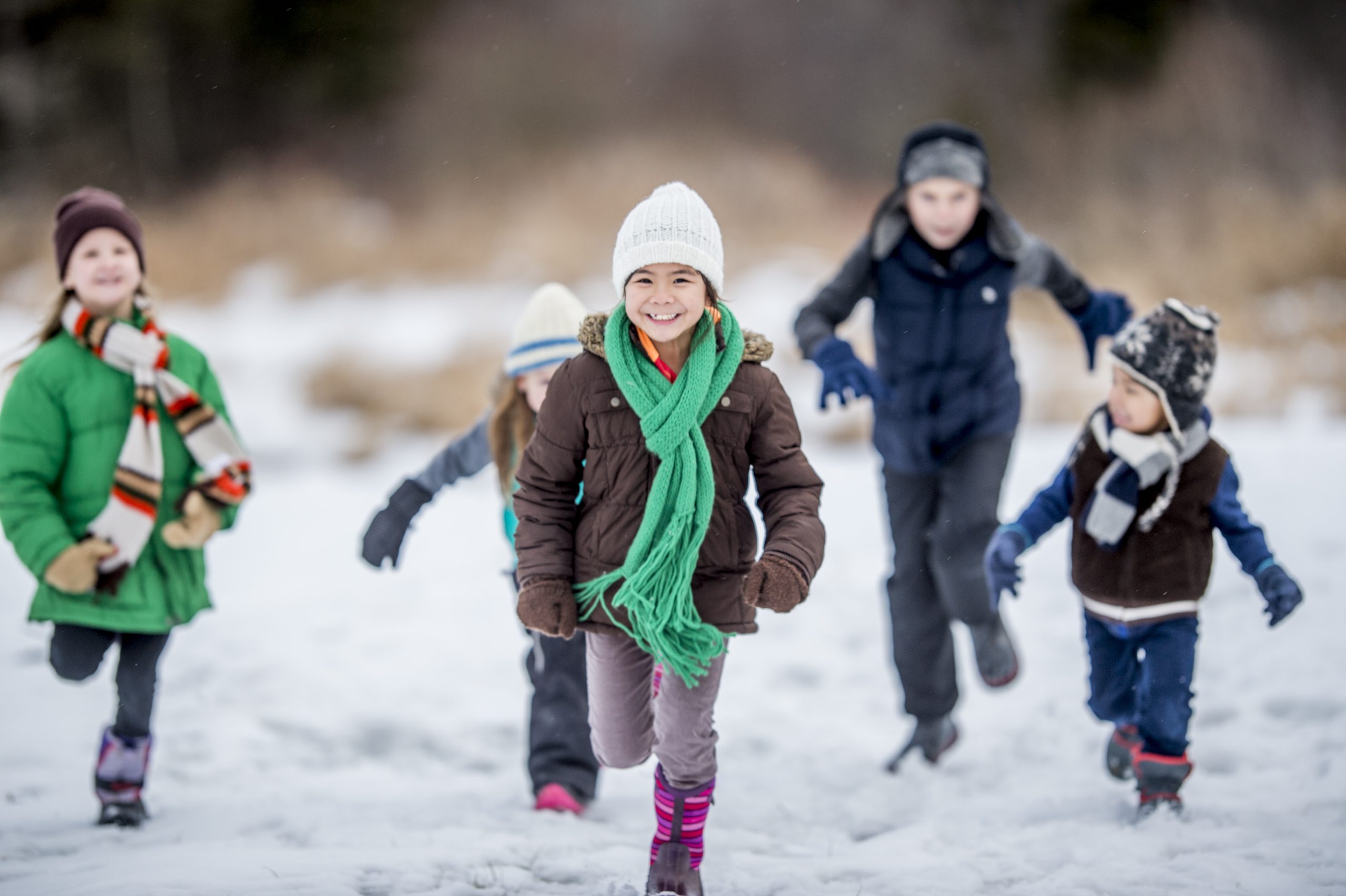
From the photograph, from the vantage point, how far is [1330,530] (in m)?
4.86

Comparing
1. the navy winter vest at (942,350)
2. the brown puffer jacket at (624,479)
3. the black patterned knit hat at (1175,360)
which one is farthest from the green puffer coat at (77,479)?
the black patterned knit hat at (1175,360)

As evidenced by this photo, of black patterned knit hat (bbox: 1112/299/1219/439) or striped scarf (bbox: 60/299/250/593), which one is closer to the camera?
black patterned knit hat (bbox: 1112/299/1219/439)

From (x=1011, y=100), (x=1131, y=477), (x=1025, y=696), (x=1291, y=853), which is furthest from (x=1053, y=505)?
(x=1011, y=100)

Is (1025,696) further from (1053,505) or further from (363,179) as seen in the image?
(363,179)

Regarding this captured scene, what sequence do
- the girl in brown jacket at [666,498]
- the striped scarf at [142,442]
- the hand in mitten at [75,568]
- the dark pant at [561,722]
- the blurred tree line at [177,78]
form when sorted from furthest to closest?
the blurred tree line at [177,78]
the dark pant at [561,722]
the striped scarf at [142,442]
the hand in mitten at [75,568]
the girl in brown jacket at [666,498]

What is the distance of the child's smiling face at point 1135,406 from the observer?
278 cm

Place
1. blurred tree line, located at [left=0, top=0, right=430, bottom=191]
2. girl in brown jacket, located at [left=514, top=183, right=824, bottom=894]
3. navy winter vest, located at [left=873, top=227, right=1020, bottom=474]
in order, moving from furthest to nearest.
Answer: blurred tree line, located at [left=0, top=0, right=430, bottom=191] → navy winter vest, located at [left=873, top=227, right=1020, bottom=474] → girl in brown jacket, located at [left=514, top=183, right=824, bottom=894]

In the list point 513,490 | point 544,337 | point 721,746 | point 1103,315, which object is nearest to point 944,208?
point 1103,315

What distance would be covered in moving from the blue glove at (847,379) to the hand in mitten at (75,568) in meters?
1.97

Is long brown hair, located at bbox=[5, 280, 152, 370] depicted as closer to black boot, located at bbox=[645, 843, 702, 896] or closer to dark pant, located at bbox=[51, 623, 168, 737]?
dark pant, located at bbox=[51, 623, 168, 737]

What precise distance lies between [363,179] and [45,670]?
32.5ft

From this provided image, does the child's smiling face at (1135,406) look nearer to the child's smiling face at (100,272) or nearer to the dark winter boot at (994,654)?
the dark winter boot at (994,654)

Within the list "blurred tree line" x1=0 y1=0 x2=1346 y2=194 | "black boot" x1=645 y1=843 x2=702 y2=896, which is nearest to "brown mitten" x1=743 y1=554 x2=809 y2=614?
"black boot" x1=645 y1=843 x2=702 y2=896

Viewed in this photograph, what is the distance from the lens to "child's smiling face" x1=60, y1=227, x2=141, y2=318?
3.05 metres
